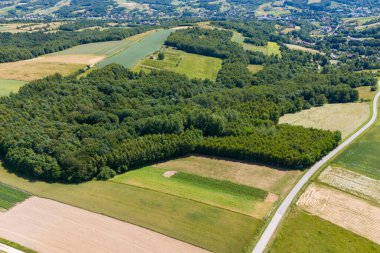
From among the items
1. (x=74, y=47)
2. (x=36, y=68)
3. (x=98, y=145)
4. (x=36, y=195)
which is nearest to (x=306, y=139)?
(x=98, y=145)

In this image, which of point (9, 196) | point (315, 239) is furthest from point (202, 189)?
point (9, 196)

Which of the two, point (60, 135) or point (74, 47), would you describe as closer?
point (60, 135)

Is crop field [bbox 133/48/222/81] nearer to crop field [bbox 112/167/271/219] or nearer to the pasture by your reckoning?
crop field [bbox 112/167/271/219]

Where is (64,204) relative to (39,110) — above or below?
below

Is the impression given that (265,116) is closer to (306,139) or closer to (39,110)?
(306,139)

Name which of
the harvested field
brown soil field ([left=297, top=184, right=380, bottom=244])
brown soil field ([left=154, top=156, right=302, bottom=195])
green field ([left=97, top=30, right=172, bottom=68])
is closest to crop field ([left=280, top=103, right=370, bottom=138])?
the harvested field

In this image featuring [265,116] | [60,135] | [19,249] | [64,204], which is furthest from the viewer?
[265,116]
